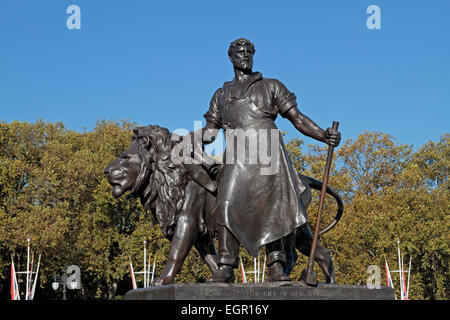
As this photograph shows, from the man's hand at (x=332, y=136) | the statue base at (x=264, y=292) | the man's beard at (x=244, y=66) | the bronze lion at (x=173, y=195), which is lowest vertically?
the statue base at (x=264, y=292)

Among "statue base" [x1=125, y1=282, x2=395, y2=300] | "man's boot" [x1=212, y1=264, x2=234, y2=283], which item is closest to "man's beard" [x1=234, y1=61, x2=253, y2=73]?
"man's boot" [x1=212, y1=264, x2=234, y2=283]

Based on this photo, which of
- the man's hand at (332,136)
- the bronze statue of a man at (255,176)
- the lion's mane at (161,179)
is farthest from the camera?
the lion's mane at (161,179)

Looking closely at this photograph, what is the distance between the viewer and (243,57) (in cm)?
805

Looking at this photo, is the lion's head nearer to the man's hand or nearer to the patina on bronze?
the patina on bronze

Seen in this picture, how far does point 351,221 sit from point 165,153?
107 ft

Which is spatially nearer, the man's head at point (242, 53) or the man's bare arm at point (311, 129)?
the man's bare arm at point (311, 129)

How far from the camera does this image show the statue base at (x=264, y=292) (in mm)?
6732

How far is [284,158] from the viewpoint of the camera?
7.74 m

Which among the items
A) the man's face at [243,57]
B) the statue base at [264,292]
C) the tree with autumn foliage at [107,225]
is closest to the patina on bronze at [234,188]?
the man's face at [243,57]

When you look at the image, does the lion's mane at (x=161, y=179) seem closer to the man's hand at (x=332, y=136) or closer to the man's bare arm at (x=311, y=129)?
the man's bare arm at (x=311, y=129)

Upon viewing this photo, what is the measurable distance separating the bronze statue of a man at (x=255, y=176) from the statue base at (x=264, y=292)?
0.36 metres

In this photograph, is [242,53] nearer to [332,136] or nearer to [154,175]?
[332,136]
